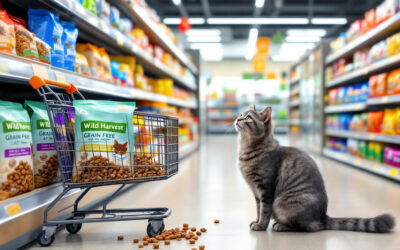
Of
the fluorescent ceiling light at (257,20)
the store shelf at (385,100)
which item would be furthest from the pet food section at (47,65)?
the fluorescent ceiling light at (257,20)

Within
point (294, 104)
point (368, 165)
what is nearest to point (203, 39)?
point (294, 104)

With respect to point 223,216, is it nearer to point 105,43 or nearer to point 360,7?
point 105,43

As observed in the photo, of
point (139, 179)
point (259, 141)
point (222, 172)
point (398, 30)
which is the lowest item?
point (222, 172)

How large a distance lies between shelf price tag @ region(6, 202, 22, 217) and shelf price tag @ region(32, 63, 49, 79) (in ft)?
2.05

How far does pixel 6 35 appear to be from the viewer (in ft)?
4.96

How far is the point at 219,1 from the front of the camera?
488 inches

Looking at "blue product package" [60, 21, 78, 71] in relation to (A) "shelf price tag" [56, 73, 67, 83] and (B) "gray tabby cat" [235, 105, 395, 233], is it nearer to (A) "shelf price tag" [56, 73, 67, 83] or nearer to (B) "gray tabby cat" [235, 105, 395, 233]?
(A) "shelf price tag" [56, 73, 67, 83]

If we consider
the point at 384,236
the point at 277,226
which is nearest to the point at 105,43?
the point at 277,226

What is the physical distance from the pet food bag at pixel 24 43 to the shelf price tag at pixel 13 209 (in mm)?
757

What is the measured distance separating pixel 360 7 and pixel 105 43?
11.6 metres

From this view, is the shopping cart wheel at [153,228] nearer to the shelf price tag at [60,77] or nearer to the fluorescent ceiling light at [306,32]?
the shelf price tag at [60,77]

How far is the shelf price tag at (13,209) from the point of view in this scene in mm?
1383

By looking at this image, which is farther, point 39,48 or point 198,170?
point 198,170

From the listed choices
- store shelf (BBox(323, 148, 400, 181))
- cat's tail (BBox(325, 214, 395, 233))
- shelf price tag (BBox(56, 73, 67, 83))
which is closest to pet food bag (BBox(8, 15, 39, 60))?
shelf price tag (BBox(56, 73, 67, 83))
